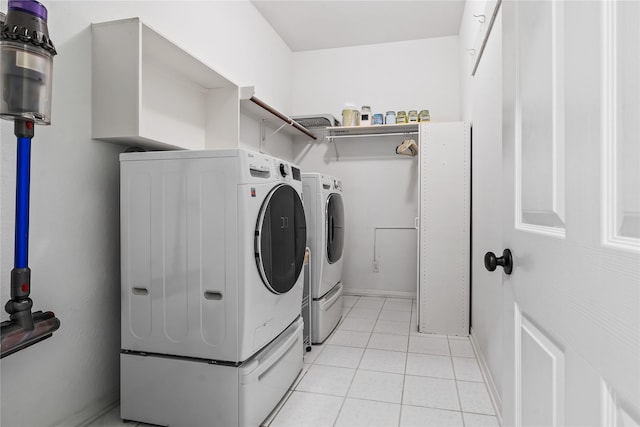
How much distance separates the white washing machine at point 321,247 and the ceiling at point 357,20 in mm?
1688

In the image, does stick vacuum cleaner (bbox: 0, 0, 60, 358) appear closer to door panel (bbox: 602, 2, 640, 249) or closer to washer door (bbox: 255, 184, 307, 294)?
washer door (bbox: 255, 184, 307, 294)

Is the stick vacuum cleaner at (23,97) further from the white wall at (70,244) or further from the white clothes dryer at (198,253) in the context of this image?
the white clothes dryer at (198,253)

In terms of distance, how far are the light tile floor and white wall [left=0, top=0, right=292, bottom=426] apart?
29 cm

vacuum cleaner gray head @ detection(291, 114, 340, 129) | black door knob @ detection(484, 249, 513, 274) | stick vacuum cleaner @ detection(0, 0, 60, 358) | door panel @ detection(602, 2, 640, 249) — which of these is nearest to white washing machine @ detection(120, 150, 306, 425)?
stick vacuum cleaner @ detection(0, 0, 60, 358)

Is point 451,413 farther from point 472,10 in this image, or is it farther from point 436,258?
point 472,10

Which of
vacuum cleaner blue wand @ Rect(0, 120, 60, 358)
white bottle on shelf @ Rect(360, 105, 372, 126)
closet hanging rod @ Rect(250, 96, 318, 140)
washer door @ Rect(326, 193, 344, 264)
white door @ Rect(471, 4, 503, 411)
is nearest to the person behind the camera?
vacuum cleaner blue wand @ Rect(0, 120, 60, 358)

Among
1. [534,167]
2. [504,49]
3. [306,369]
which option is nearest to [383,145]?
[306,369]

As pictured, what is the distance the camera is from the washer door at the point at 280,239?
1598mm

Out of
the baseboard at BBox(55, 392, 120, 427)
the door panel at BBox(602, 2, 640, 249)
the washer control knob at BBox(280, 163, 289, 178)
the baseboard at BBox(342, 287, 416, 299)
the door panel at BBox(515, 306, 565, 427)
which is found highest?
the washer control knob at BBox(280, 163, 289, 178)

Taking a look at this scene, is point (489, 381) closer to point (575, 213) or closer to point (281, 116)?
point (575, 213)

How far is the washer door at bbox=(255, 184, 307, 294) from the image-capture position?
5.24ft

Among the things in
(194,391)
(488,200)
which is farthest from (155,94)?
(488,200)

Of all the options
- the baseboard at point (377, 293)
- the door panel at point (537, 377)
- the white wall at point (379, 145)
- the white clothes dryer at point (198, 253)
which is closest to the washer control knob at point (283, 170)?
the white clothes dryer at point (198, 253)

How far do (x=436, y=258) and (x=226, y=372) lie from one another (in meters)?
1.93
